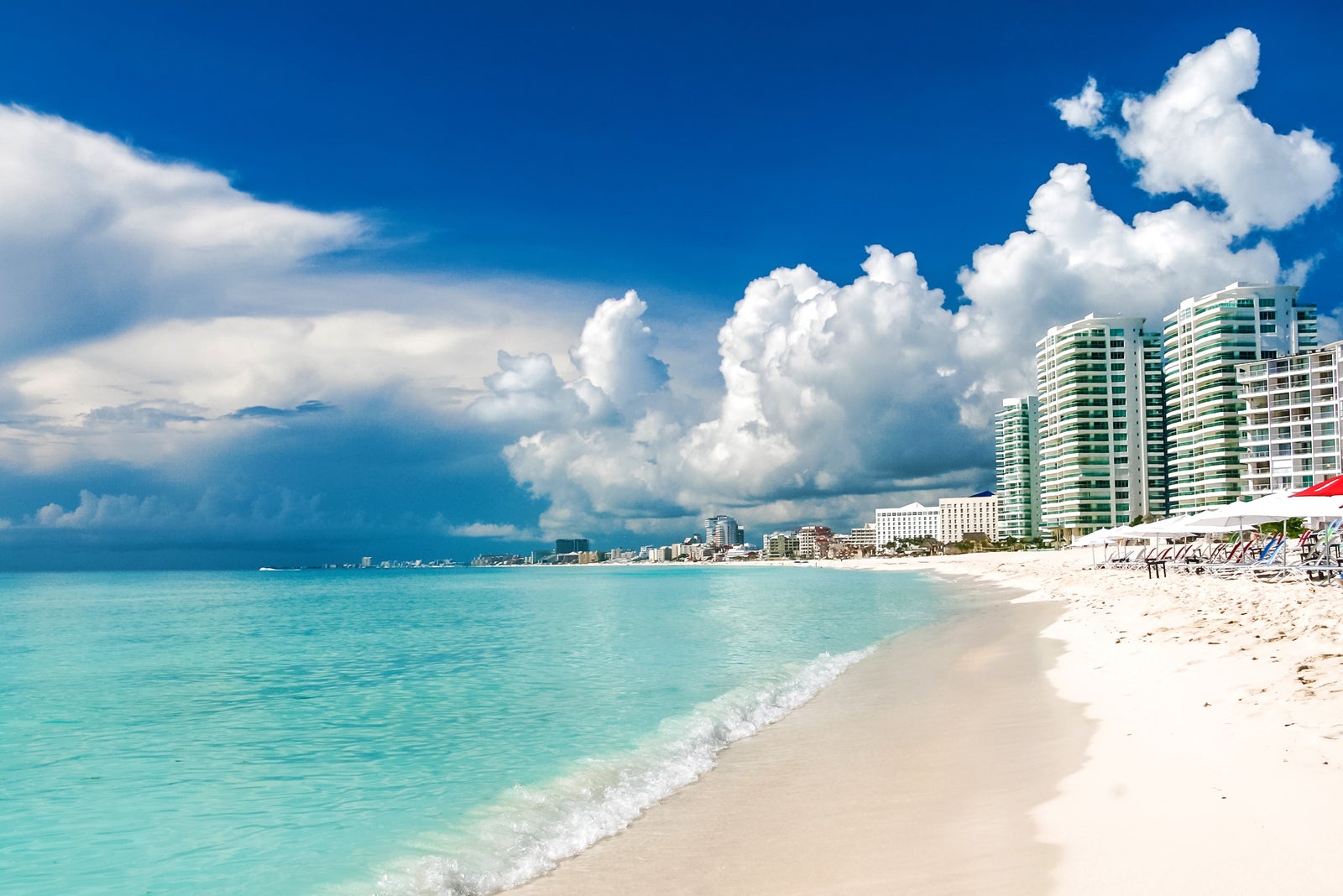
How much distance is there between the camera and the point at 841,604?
160 ft

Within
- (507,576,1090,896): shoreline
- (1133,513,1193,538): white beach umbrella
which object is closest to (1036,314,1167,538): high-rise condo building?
(1133,513,1193,538): white beach umbrella

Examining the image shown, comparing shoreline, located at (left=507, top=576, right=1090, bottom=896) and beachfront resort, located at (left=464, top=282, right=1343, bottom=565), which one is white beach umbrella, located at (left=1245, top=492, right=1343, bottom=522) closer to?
shoreline, located at (left=507, top=576, right=1090, bottom=896)

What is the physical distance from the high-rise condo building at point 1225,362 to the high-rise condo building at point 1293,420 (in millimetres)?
3295

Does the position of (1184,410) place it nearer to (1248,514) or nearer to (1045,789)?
(1248,514)

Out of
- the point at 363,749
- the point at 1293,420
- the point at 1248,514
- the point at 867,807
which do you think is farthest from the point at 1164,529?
the point at 1293,420

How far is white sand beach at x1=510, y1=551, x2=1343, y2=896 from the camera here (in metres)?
6.02

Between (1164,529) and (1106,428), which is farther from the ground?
(1106,428)

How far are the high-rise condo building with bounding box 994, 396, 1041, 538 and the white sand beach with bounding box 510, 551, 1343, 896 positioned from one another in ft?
520

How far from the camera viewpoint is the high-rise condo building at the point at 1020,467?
165000 millimetres

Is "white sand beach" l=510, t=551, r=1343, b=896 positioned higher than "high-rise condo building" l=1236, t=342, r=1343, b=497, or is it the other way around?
"high-rise condo building" l=1236, t=342, r=1343, b=497

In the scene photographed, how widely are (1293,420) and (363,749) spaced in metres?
115

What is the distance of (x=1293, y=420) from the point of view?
3915 inches

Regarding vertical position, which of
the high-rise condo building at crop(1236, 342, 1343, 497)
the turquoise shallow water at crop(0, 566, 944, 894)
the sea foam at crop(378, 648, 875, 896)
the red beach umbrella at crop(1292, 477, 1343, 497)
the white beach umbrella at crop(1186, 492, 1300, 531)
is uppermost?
the high-rise condo building at crop(1236, 342, 1343, 497)

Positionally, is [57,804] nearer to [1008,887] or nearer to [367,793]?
[367,793]
